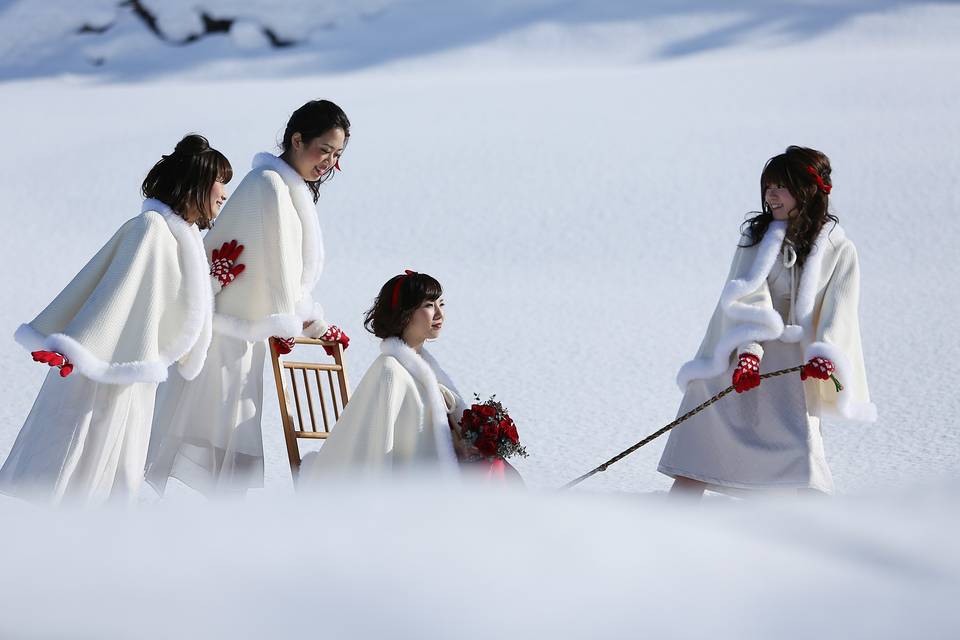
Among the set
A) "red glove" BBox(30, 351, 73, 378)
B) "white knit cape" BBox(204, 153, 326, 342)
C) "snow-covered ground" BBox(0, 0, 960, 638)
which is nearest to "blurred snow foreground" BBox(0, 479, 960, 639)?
"snow-covered ground" BBox(0, 0, 960, 638)

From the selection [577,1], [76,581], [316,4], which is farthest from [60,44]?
[76,581]

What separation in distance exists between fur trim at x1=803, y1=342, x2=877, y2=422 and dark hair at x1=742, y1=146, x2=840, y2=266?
254 mm

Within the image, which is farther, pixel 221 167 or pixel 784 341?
pixel 784 341

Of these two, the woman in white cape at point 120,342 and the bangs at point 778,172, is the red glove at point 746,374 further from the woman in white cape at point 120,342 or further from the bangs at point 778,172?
the woman in white cape at point 120,342

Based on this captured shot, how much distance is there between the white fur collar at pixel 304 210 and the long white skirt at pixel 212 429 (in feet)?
0.81

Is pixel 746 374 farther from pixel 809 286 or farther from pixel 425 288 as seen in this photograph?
pixel 425 288

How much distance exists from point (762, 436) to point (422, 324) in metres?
0.97

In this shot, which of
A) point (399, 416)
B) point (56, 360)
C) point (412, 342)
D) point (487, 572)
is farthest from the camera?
point (412, 342)

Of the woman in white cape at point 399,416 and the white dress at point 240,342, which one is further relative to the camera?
the white dress at point 240,342

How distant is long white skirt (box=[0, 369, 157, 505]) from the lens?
2801mm

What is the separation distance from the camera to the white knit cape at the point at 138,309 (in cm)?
280

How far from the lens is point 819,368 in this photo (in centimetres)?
319


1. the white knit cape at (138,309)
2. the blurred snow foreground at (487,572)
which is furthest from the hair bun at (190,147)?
the blurred snow foreground at (487,572)

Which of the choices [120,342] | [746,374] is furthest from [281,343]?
[746,374]
